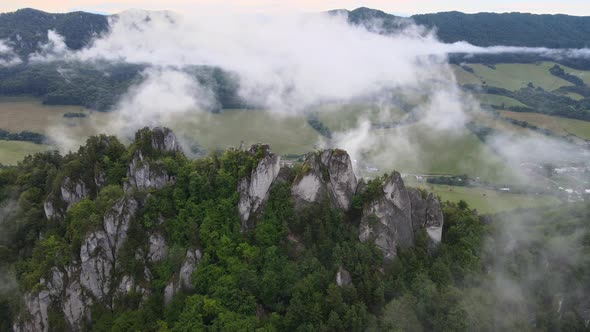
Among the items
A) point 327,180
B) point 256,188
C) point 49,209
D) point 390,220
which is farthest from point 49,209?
point 390,220

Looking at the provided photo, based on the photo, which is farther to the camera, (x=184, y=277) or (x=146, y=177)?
(x=146, y=177)

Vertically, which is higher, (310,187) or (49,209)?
(310,187)

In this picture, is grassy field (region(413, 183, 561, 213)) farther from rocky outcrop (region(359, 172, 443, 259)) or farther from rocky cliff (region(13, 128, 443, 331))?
rocky cliff (region(13, 128, 443, 331))

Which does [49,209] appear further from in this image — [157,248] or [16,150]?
[16,150]

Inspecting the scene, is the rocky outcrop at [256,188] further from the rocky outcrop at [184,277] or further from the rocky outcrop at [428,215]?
the rocky outcrop at [428,215]

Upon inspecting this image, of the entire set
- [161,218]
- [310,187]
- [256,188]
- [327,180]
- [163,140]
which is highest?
[163,140]

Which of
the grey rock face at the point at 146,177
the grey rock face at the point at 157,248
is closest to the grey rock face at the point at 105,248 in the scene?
the grey rock face at the point at 157,248

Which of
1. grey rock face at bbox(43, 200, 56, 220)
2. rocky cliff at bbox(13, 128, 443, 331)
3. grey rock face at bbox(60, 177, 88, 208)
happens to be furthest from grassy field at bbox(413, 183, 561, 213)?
grey rock face at bbox(43, 200, 56, 220)
